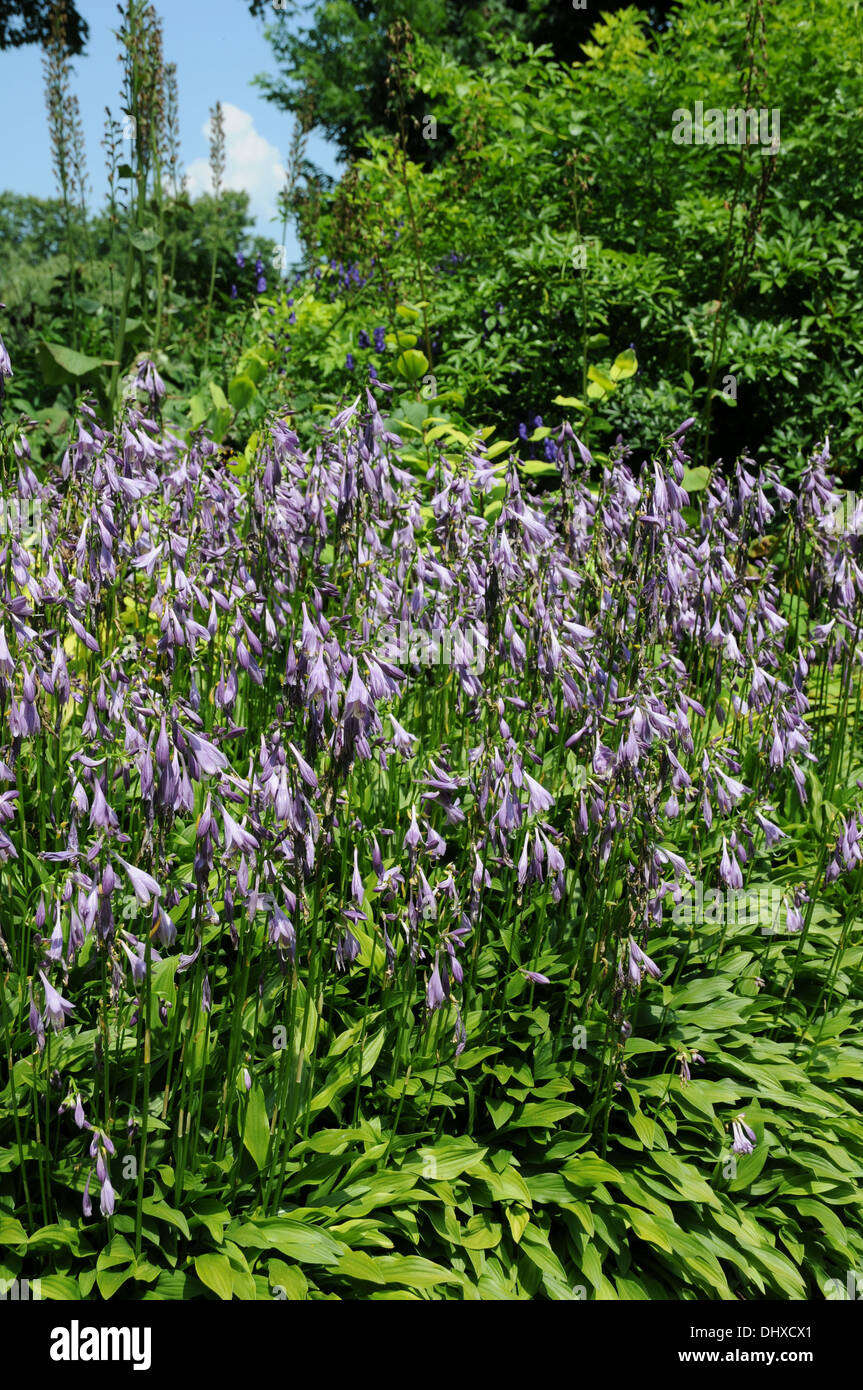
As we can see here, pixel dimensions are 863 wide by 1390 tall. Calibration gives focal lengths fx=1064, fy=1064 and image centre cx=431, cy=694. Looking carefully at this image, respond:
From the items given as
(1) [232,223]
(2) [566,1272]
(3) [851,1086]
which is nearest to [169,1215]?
(2) [566,1272]

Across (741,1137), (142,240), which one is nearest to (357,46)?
(142,240)

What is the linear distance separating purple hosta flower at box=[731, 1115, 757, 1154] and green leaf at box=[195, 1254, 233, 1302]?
170cm

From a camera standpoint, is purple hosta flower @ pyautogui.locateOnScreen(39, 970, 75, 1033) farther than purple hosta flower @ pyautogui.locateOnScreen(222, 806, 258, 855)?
Yes

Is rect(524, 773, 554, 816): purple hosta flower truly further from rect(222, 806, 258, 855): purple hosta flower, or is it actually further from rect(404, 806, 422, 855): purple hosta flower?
rect(222, 806, 258, 855): purple hosta flower

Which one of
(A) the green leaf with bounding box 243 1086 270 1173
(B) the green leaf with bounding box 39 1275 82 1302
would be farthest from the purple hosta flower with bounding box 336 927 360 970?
(B) the green leaf with bounding box 39 1275 82 1302

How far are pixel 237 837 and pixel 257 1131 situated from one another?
3.48 ft

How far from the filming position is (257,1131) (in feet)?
10.1

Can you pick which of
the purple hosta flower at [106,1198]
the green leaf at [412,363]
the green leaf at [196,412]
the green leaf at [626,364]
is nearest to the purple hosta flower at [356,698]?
the purple hosta flower at [106,1198]

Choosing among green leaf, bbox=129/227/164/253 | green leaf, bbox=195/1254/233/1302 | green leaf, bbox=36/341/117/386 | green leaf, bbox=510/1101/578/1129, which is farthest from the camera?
green leaf, bbox=36/341/117/386

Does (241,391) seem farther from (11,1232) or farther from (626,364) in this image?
(11,1232)

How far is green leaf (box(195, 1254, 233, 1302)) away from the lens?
2775mm

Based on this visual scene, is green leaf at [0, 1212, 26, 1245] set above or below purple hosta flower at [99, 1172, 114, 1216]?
below

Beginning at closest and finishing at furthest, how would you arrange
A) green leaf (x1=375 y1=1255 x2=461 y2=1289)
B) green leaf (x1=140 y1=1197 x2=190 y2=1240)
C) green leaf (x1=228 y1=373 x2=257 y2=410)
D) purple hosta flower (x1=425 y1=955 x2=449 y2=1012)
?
green leaf (x1=140 y1=1197 x2=190 y2=1240) < green leaf (x1=375 y1=1255 x2=461 y2=1289) < purple hosta flower (x1=425 y1=955 x2=449 y2=1012) < green leaf (x1=228 y1=373 x2=257 y2=410)
